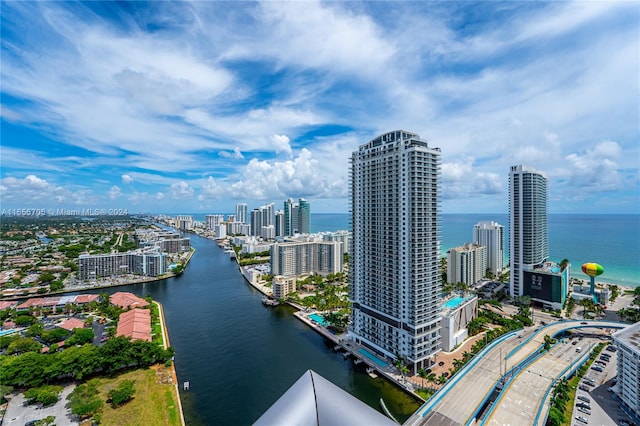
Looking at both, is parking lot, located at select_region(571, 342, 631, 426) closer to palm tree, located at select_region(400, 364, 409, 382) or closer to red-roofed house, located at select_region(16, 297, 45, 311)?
palm tree, located at select_region(400, 364, 409, 382)

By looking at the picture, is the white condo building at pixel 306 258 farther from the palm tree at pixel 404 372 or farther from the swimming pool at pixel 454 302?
the palm tree at pixel 404 372

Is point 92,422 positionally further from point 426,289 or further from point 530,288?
point 530,288

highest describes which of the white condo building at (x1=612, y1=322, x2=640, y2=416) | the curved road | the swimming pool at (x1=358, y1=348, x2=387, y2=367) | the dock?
the white condo building at (x1=612, y1=322, x2=640, y2=416)

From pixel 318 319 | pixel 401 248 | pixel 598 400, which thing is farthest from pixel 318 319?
pixel 598 400

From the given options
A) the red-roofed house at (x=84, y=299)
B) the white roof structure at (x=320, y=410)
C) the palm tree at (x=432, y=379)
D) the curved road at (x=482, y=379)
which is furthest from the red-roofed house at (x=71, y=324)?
the white roof structure at (x=320, y=410)

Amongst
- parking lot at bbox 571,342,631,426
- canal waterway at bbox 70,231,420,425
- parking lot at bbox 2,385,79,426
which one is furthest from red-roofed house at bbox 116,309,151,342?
parking lot at bbox 571,342,631,426
